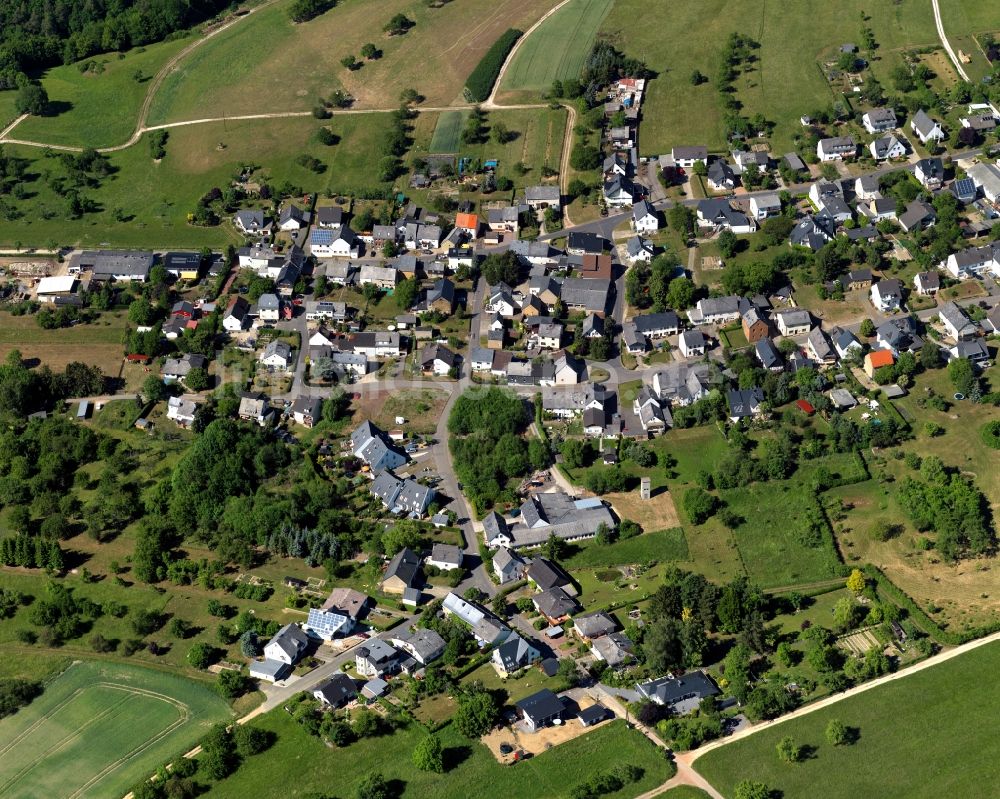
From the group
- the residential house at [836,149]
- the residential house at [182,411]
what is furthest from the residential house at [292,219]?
the residential house at [836,149]

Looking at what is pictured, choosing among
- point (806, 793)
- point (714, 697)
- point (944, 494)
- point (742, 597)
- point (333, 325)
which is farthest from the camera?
point (333, 325)

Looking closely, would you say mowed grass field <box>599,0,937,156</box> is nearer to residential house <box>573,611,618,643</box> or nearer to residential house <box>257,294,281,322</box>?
residential house <box>257,294,281,322</box>

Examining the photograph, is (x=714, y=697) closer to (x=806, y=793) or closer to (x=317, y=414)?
(x=806, y=793)

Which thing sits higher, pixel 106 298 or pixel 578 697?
pixel 106 298

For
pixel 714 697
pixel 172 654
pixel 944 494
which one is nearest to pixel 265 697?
pixel 172 654

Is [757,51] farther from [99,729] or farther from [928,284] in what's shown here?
[99,729]

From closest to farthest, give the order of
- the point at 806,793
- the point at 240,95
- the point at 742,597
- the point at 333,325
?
1. the point at 806,793
2. the point at 742,597
3. the point at 333,325
4. the point at 240,95

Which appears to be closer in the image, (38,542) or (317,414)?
(38,542)
